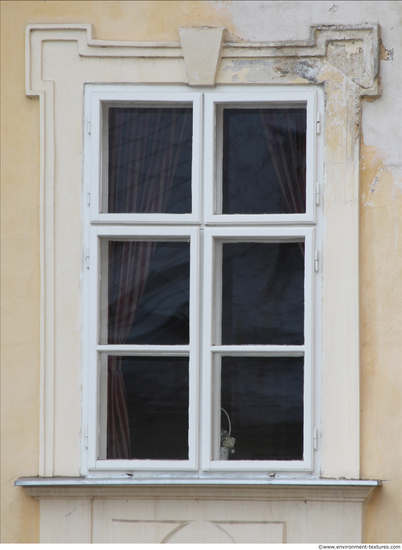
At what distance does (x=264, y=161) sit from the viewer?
3385 millimetres

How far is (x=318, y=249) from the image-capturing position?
10.7 ft

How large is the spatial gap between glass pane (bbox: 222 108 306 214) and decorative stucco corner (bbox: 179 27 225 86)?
0.20 metres

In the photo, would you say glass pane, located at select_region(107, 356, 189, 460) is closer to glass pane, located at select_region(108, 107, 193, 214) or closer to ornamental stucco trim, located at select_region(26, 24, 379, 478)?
ornamental stucco trim, located at select_region(26, 24, 379, 478)

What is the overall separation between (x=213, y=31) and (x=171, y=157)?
2.06 ft

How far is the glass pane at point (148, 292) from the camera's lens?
3324 millimetres

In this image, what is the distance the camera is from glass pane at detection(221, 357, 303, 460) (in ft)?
10.7

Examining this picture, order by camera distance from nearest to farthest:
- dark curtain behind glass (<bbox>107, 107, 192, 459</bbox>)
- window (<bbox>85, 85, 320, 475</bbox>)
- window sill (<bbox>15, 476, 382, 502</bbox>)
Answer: window sill (<bbox>15, 476, 382, 502</bbox>), window (<bbox>85, 85, 320, 475</bbox>), dark curtain behind glass (<bbox>107, 107, 192, 459</bbox>)

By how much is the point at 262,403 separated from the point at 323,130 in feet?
4.34

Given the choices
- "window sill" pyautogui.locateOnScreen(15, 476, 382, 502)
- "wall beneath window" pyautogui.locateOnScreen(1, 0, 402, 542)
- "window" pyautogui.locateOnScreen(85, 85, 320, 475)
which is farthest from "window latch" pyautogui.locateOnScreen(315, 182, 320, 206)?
"window sill" pyautogui.locateOnScreen(15, 476, 382, 502)

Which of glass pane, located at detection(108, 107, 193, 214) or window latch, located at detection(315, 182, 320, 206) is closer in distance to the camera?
window latch, located at detection(315, 182, 320, 206)

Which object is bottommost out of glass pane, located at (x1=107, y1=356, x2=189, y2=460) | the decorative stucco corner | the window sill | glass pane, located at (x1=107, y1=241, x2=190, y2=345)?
the window sill

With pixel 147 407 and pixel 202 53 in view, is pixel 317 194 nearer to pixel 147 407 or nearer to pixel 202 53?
pixel 202 53

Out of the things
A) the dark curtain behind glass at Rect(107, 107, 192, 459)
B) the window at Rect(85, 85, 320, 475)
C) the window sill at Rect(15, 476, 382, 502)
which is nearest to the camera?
the window sill at Rect(15, 476, 382, 502)

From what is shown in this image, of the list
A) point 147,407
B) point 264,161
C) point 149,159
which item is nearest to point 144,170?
point 149,159
